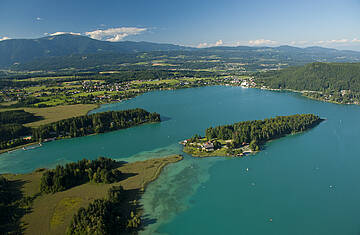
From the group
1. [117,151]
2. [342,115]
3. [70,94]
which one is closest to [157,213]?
[117,151]

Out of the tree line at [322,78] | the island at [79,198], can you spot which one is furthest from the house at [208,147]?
the tree line at [322,78]

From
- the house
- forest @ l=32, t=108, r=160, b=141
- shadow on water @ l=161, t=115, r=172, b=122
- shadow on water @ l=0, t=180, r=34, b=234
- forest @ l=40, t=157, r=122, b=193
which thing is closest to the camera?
shadow on water @ l=0, t=180, r=34, b=234

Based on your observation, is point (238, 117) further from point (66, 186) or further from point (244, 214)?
point (66, 186)

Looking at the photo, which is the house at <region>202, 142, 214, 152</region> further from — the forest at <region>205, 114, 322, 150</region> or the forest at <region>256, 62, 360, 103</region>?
the forest at <region>256, 62, 360, 103</region>

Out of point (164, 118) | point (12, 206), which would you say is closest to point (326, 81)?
point (164, 118)

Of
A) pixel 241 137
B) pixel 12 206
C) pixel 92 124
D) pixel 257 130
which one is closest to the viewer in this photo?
pixel 12 206

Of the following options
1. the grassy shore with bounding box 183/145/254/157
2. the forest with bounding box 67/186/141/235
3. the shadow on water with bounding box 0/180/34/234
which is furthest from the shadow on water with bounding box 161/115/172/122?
the forest with bounding box 67/186/141/235

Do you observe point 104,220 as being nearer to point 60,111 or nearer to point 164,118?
point 164,118
